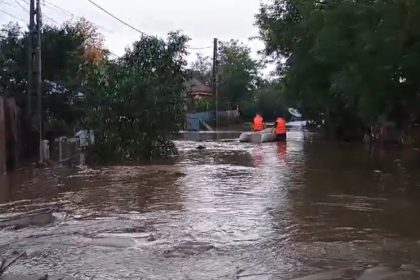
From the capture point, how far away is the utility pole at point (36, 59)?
1892 centimetres

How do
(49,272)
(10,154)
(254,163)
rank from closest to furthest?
(49,272) → (10,154) → (254,163)

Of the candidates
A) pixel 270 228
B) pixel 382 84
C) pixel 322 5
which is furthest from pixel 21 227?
pixel 322 5

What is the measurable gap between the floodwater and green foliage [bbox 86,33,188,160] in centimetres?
296

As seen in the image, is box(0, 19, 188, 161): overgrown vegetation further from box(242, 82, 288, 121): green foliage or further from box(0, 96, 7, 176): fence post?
box(242, 82, 288, 121): green foliage

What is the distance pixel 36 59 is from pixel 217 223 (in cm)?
1182

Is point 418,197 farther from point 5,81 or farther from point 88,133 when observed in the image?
point 5,81

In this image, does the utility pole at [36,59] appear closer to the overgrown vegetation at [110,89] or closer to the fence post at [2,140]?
the overgrown vegetation at [110,89]

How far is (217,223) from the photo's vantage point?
9602 mm

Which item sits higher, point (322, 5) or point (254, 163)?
point (322, 5)

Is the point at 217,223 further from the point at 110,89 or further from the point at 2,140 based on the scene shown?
the point at 110,89

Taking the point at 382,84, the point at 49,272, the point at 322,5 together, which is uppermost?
the point at 322,5

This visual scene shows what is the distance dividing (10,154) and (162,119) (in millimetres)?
5579

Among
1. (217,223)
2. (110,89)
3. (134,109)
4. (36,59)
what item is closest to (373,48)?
(217,223)

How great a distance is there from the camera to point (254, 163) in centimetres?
2006
